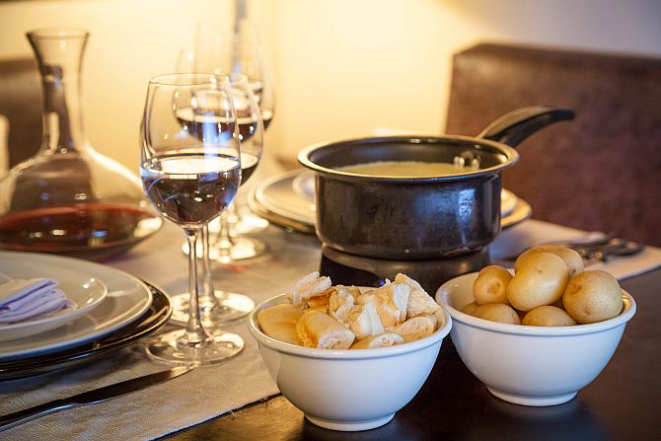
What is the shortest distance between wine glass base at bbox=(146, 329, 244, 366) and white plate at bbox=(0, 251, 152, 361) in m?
0.04

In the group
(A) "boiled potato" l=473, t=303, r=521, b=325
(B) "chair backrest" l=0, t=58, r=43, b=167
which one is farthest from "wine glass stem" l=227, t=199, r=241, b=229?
(B) "chair backrest" l=0, t=58, r=43, b=167

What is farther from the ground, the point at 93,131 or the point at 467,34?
the point at 467,34

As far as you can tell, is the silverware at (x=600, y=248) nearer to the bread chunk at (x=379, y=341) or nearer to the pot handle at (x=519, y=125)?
the pot handle at (x=519, y=125)

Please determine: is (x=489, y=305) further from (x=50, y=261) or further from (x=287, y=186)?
(x=287, y=186)

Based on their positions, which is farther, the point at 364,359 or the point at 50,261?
the point at 50,261

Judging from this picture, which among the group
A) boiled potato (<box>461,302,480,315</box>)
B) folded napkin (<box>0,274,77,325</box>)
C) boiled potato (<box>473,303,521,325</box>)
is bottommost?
folded napkin (<box>0,274,77,325</box>)

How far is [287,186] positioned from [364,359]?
70 centimetres

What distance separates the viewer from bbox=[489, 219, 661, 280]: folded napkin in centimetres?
109

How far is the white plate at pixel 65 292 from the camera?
77 cm

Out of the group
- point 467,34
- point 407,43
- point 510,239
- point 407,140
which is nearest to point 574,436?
point 407,140

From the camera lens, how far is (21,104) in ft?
7.73

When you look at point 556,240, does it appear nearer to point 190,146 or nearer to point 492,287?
point 492,287

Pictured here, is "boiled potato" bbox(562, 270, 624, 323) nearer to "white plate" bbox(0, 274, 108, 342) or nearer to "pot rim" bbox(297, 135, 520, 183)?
"pot rim" bbox(297, 135, 520, 183)

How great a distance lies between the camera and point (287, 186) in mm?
1308
